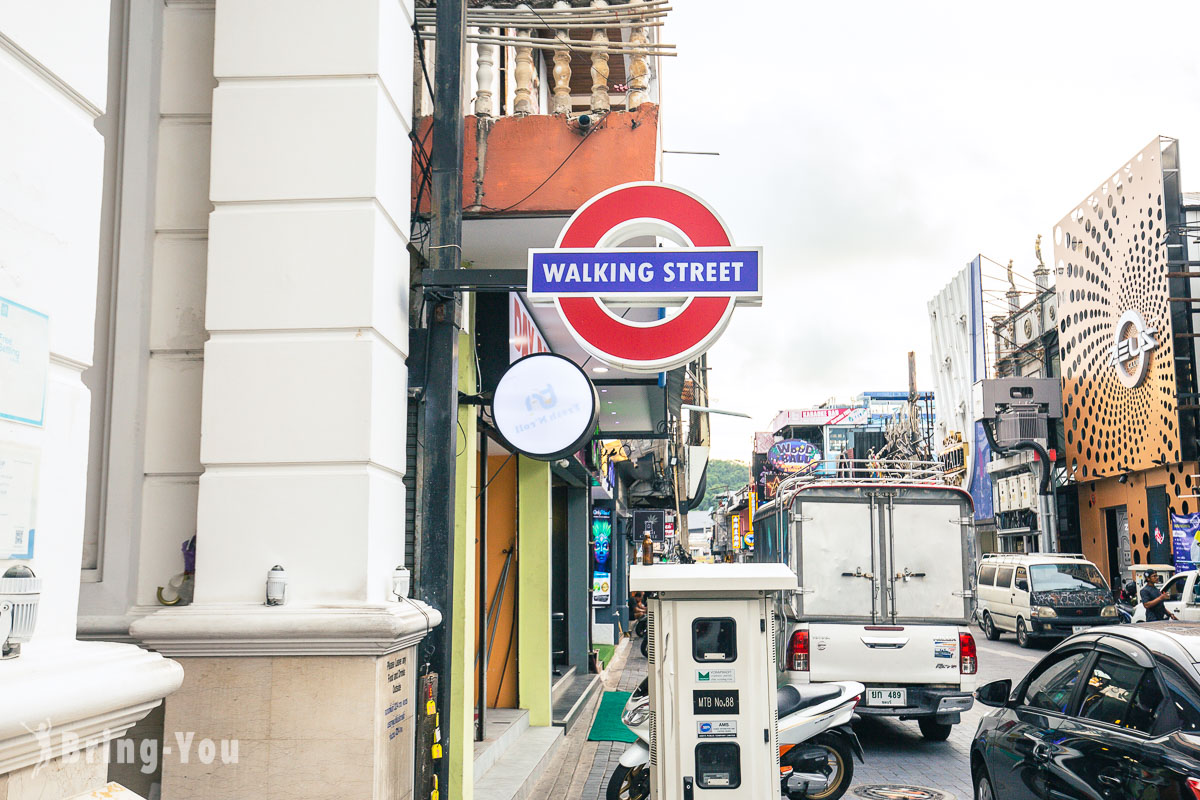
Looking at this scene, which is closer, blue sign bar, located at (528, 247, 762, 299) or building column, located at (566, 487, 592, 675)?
blue sign bar, located at (528, 247, 762, 299)

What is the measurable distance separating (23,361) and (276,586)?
2.41 m

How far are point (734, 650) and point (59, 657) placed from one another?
4.51 metres

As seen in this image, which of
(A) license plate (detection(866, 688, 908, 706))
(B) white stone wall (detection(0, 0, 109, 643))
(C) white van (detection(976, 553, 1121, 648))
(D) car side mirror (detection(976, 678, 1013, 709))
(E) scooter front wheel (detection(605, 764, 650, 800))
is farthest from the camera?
(C) white van (detection(976, 553, 1121, 648))

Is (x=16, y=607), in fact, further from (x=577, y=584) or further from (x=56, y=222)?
(x=577, y=584)

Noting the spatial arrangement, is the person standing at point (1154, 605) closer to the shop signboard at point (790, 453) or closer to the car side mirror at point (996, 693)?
the car side mirror at point (996, 693)

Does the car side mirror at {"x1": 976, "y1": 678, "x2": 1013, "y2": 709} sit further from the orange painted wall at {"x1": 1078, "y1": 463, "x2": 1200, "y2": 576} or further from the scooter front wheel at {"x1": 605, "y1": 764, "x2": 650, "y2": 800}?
the orange painted wall at {"x1": 1078, "y1": 463, "x2": 1200, "y2": 576}

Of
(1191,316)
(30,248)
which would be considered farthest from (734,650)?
(1191,316)

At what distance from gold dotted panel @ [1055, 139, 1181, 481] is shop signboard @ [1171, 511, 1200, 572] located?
3419 mm

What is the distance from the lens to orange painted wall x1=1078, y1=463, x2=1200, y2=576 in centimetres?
2914

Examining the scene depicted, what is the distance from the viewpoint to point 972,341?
1740 inches

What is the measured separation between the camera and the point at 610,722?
1284cm

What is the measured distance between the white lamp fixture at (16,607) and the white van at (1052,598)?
22928 mm

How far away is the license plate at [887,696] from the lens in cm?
1078

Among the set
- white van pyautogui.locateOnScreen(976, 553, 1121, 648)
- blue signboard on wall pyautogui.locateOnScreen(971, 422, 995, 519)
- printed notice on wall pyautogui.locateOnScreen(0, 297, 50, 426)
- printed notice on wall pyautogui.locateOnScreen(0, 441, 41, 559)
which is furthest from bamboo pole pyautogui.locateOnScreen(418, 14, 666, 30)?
blue signboard on wall pyautogui.locateOnScreen(971, 422, 995, 519)
